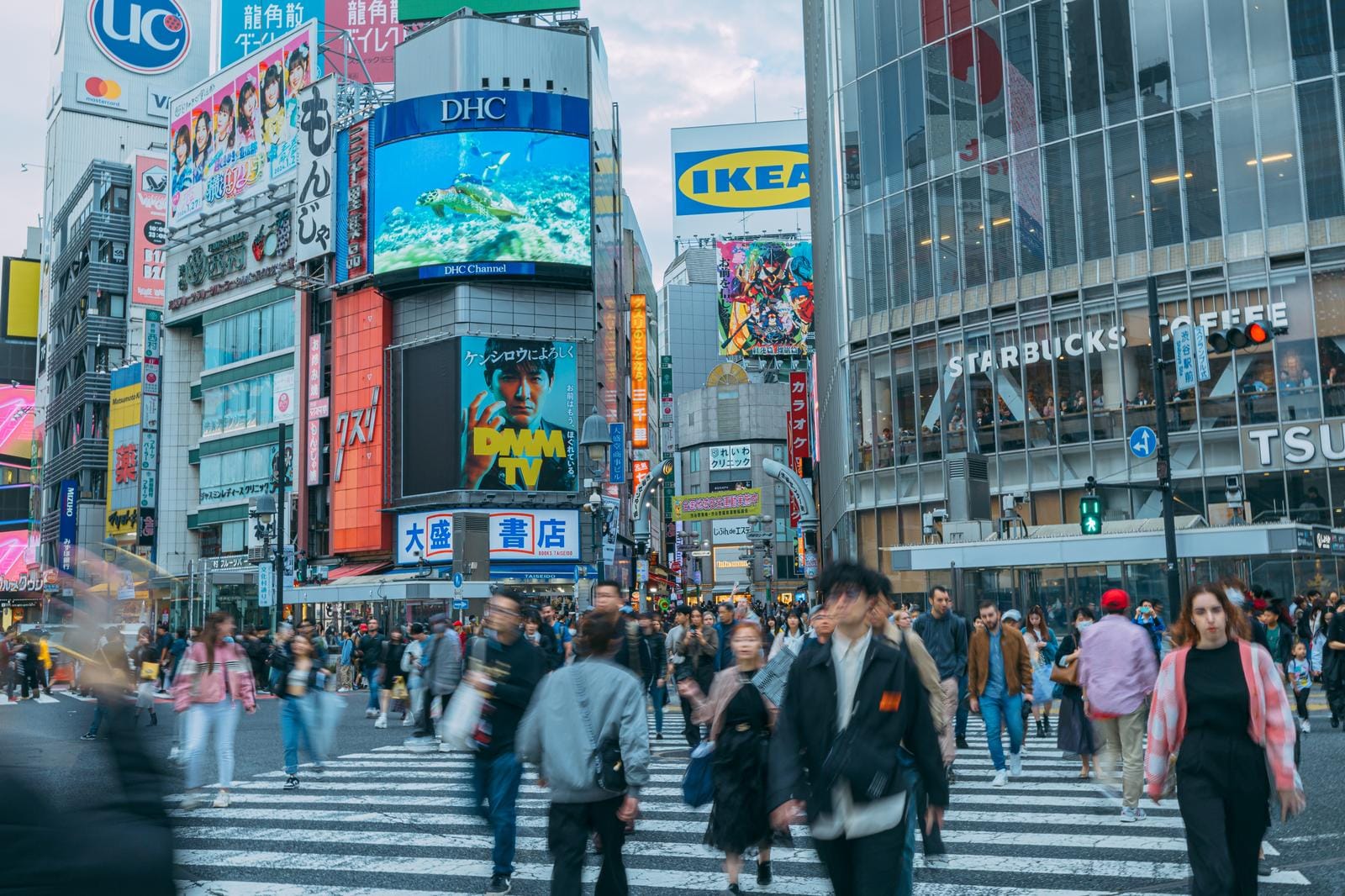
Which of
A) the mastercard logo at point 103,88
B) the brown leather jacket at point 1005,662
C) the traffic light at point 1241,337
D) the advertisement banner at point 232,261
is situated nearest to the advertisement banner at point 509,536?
the advertisement banner at point 232,261

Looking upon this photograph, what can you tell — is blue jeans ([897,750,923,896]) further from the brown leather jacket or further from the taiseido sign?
the taiseido sign

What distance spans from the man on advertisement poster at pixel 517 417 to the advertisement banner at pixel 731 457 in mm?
91419

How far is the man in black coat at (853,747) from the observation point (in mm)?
4812

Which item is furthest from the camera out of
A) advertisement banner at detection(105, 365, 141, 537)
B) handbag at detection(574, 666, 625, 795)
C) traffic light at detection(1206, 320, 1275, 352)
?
advertisement banner at detection(105, 365, 141, 537)

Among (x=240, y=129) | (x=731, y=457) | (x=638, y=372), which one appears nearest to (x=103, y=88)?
(x=240, y=129)

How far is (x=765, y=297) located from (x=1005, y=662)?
109 metres

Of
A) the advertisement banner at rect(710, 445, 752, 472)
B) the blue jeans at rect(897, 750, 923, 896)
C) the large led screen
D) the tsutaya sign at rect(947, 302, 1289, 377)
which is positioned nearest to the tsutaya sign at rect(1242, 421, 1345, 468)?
the tsutaya sign at rect(947, 302, 1289, 377)

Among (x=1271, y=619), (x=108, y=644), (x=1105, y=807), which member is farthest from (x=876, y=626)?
(x=1271, y=619)

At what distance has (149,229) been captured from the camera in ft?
253

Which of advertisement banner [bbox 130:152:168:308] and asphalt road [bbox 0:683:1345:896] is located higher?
advertisement banner [bbox 130:152:168:308]

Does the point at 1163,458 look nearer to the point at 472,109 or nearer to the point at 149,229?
the point at 472,109

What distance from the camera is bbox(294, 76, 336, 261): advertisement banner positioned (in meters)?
58.4

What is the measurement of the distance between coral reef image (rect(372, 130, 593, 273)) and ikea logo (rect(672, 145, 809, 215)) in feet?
219

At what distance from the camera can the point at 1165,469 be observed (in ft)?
66.8
